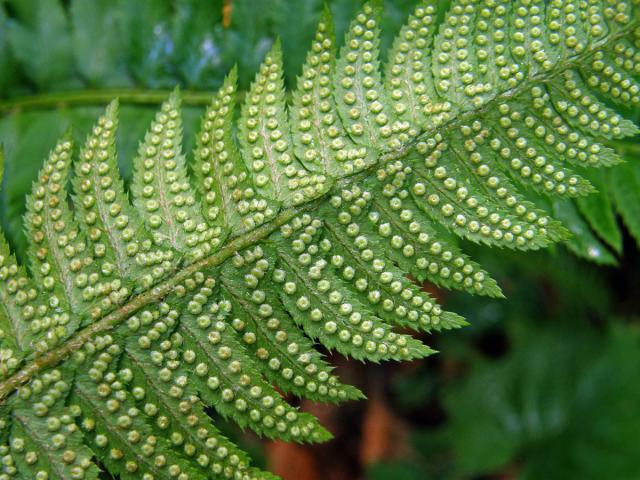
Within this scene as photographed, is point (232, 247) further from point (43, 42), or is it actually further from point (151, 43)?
point (43, 42)

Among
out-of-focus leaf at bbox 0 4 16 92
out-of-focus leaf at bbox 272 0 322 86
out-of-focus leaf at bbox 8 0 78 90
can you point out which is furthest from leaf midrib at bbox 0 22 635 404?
out-of-focus leaf at bbox 0 4 16 92

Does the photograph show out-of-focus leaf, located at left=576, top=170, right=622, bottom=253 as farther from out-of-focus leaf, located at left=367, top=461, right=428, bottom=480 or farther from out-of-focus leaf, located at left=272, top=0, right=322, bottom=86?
out-of-focus leaf, located at left=367, top=461, right=428, bottom=480

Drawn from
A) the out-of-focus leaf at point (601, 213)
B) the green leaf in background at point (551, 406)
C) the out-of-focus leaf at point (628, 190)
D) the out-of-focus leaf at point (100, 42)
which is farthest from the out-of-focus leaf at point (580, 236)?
the out-of-focus leaf at point (100, 42)

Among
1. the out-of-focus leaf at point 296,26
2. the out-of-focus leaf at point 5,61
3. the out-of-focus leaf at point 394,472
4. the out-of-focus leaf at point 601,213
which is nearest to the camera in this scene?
the out-of-focus leaf at point 601,213

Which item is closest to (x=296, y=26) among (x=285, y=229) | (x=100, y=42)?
(x=100, y=42)

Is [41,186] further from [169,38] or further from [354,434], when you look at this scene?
[354,434]

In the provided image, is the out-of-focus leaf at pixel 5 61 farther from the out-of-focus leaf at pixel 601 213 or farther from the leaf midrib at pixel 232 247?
the out-of-focus leaf at pixel 601 213

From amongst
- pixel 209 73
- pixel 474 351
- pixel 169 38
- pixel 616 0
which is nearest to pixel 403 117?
pixel 616 0
